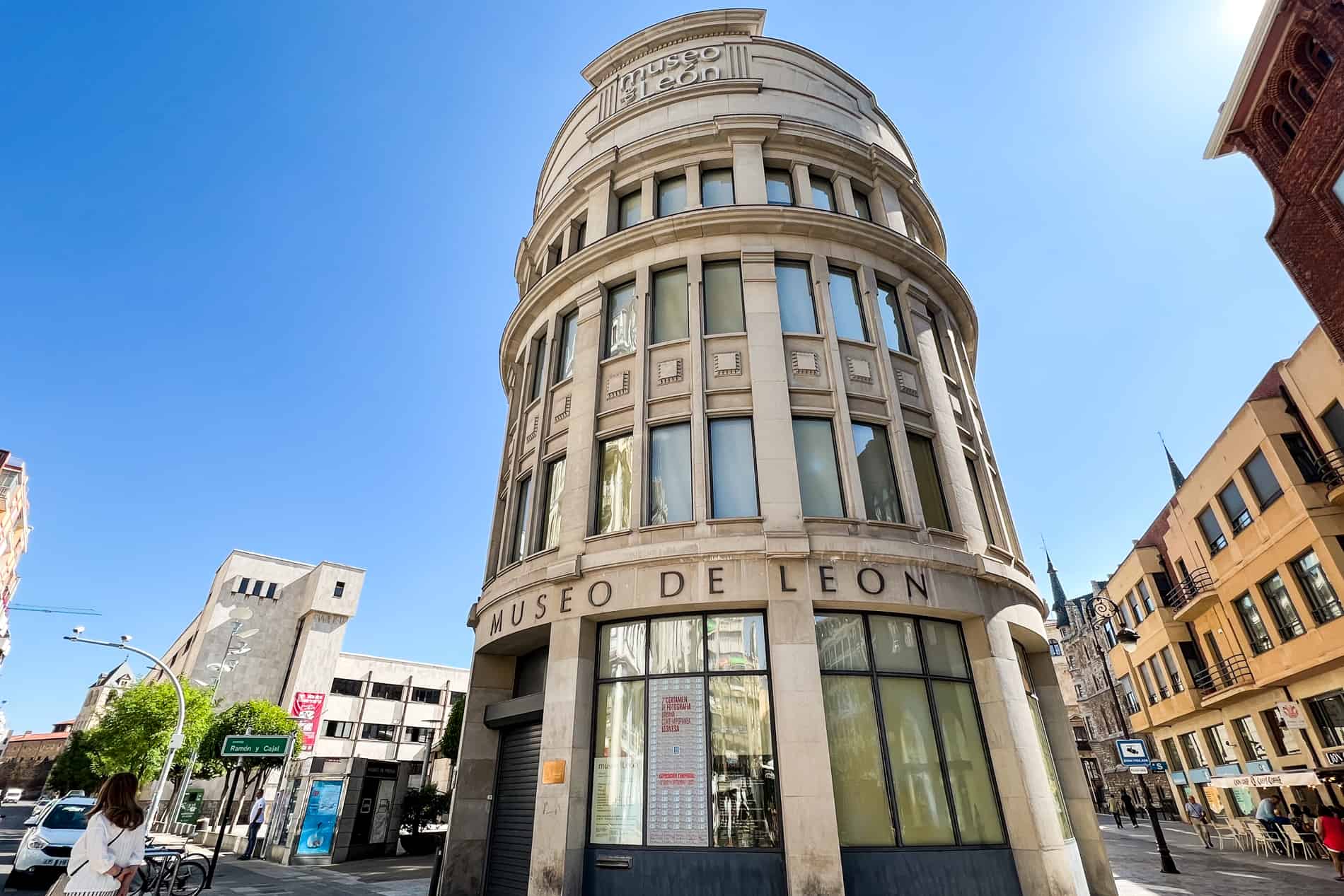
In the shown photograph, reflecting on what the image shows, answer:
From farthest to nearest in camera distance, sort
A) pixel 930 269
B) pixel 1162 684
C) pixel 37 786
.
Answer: pixel 37 786 < pixel 1162 684 < pixel 930 269

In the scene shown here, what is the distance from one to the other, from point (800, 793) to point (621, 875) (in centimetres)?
308

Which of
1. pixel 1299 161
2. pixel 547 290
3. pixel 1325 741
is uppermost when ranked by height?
pixel 1299 161

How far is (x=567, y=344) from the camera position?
16750mm

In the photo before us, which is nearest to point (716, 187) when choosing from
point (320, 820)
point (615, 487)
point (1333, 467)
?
point (615, 487)

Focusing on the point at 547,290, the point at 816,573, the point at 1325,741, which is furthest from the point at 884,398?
the point at 1325,741

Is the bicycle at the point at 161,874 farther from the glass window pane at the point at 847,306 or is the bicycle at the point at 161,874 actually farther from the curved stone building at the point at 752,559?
the glass window pane at the point at 847,306

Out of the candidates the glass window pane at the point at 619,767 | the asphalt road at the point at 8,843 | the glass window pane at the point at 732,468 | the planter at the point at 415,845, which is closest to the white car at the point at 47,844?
the asphalt road at the point at 8,843

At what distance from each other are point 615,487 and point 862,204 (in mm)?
10950

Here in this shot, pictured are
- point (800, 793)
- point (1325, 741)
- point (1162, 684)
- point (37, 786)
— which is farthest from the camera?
point (37, 786)

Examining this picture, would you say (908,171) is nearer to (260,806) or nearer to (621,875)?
(621,875)

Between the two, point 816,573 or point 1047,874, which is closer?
point 1047,874

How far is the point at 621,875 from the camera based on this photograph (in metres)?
9.83

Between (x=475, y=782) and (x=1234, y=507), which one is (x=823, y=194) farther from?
(x=1234, y=507)

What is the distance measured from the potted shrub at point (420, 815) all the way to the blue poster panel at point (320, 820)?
173 inches
